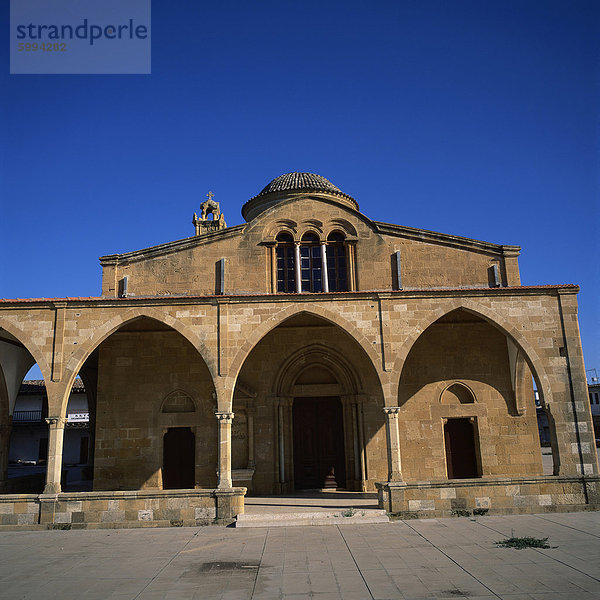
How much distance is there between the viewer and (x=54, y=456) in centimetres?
1144

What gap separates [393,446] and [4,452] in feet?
32.3

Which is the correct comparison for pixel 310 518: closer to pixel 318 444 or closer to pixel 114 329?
pixel 318 444

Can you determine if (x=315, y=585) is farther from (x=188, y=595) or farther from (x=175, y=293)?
(x=175, y=293)

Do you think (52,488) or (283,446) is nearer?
(52,488)

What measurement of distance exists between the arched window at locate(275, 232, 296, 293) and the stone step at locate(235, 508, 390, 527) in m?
5.94

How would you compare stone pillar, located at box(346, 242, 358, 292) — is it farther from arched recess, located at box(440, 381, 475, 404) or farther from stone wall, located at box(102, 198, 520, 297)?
arched recess, located at box(440, 381, 475, 404)

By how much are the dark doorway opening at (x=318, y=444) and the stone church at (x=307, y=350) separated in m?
0.04

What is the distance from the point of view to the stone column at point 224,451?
11206 mm

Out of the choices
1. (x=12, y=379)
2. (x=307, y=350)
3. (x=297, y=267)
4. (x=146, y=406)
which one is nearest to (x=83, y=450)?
(x=12, y=379)

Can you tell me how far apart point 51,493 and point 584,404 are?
36.3 feet

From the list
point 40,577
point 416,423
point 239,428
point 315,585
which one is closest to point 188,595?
point 315,585

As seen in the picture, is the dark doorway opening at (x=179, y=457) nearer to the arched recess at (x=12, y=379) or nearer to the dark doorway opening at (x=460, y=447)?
the arched recess at (x=12, y=379)

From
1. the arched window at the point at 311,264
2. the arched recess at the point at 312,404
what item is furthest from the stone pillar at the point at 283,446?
the arched window at the point at 311,264

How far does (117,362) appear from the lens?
48.1 ft
